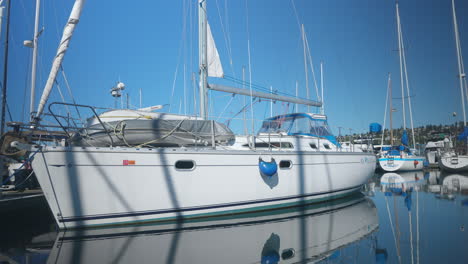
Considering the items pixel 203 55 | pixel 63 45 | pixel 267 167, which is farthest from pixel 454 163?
pixel 63 45

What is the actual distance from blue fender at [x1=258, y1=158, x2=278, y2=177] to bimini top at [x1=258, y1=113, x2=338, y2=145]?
2.68 meters

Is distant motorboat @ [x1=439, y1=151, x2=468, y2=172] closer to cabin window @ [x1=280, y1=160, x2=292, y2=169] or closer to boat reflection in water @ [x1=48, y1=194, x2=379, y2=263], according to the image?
boat reflection in water @ [x1=48, y1=194, x2=379, y2=263]

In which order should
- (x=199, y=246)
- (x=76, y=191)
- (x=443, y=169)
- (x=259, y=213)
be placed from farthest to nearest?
(x=443, y=169) → (x=259, y=213) → (x=76, y=191) → (x=199, y=246)

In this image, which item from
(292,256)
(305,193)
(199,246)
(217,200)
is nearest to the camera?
(292,256)

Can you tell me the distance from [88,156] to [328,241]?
16.0ft

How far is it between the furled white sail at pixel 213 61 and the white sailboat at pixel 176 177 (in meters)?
0.18

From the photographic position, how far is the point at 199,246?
4520 millimetres

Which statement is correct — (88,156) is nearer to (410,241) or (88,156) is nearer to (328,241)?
(328,241)

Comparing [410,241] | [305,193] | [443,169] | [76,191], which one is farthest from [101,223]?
[443,169]

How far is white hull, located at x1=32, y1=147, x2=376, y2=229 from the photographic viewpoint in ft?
17.5

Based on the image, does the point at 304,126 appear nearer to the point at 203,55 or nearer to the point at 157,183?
the point at 203,55

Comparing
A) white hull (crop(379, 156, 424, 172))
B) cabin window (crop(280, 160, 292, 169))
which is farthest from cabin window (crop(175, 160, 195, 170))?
white hull (crop(379, 156, 424, 172))

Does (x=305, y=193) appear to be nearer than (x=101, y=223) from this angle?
No

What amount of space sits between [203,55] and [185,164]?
3828 mm
